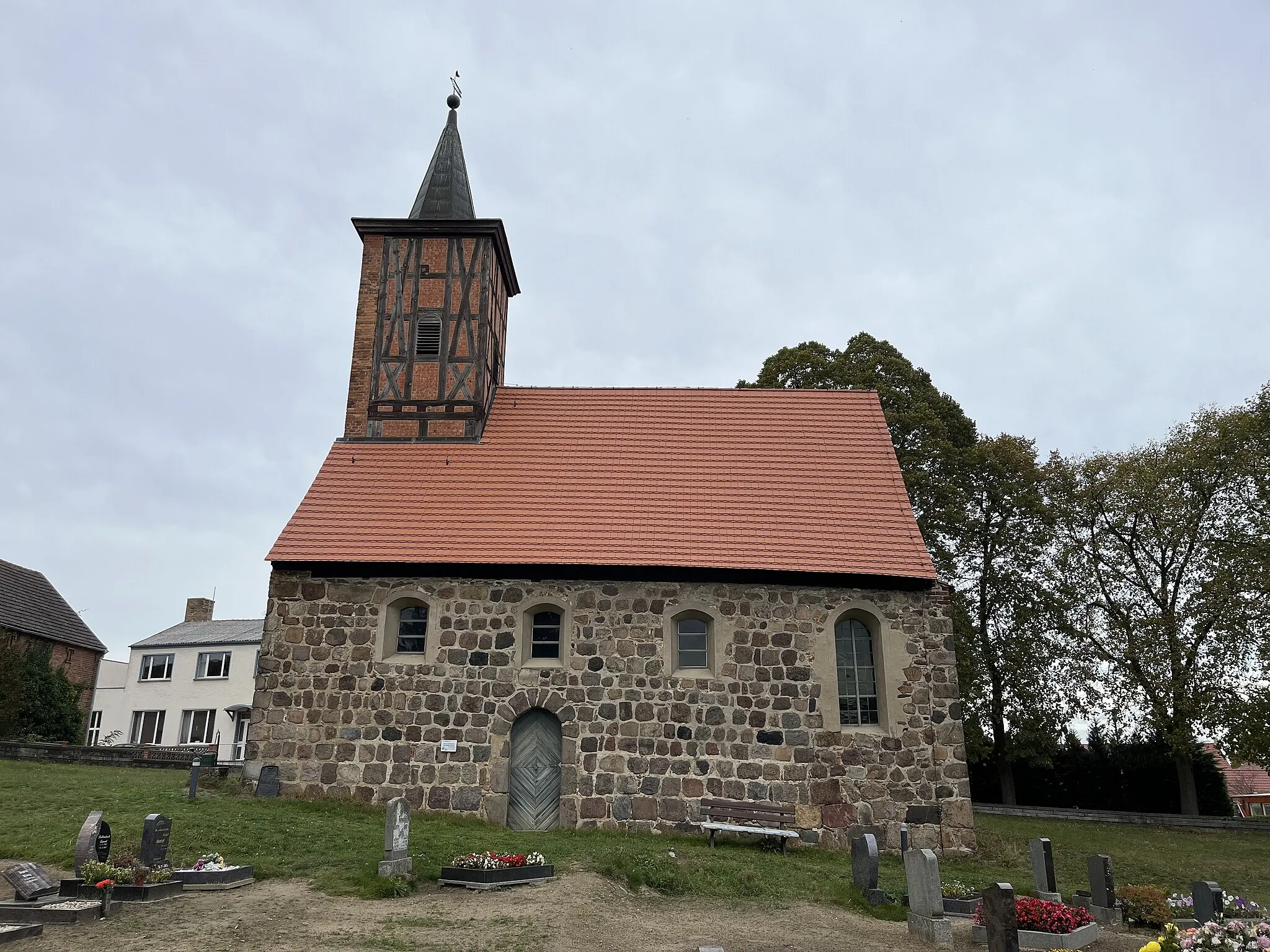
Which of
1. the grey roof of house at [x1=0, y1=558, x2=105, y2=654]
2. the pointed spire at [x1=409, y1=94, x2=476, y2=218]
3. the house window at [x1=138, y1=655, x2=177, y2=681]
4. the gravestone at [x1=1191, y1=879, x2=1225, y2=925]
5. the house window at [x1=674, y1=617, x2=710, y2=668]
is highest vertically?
the pointed spire at [x1=409, y1=94, x2=476, y2=218]

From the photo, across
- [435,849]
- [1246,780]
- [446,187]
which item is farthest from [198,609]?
[1246,780]

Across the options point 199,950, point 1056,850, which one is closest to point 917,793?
point 1056,850

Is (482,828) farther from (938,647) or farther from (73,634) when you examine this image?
(73,634)

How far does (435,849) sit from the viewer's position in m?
11.2

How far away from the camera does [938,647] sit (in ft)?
49.9

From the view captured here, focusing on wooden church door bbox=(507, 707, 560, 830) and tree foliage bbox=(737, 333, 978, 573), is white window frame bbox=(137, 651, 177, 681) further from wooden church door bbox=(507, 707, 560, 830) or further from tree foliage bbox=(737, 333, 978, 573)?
wooden church door bbox=(507, 707, 560, 830)

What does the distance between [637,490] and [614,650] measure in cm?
341

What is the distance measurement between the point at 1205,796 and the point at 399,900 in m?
23.7

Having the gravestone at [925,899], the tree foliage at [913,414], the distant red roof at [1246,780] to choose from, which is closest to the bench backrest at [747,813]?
the gravestone at [925,899]

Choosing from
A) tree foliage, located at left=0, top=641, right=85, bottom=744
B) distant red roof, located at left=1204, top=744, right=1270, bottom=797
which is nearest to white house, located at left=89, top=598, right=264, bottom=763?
tree foliage, located at left=0, top=641, right=85, bottom=744

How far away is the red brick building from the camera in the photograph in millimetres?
30953

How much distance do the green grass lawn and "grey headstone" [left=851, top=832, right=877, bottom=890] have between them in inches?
7.4

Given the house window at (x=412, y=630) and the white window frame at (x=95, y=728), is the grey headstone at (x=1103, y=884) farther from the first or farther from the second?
the white window frame at (x=95, y=728)

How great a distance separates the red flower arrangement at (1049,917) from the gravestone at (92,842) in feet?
28.9
